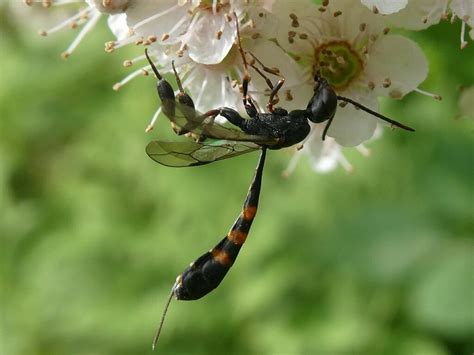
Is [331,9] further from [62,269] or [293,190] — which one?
[62,269]

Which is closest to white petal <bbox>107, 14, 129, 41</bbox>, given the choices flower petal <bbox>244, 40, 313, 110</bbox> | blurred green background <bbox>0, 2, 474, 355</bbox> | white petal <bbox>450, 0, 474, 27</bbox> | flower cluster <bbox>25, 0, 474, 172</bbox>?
flower cluster <bbox>25, 0, 474, 172</bbox>

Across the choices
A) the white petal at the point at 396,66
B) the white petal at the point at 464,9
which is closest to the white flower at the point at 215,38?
the white petal at the point at 396,66

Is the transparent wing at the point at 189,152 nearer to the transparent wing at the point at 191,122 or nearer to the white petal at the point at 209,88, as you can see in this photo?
the transparent wing at the point at 191,122

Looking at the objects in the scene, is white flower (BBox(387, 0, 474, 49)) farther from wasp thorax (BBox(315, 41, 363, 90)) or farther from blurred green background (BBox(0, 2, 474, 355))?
blurred green background (BBox(0, 2, 474, 355))

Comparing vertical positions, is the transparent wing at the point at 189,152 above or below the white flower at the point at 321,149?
above

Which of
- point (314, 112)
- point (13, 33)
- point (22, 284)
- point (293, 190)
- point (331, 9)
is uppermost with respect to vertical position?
point (331, 9)

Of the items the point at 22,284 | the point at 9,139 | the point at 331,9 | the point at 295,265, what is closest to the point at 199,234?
the point at 295,265

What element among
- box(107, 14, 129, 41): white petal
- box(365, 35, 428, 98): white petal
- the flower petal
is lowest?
box(365, 35, 428, 98): white petal
